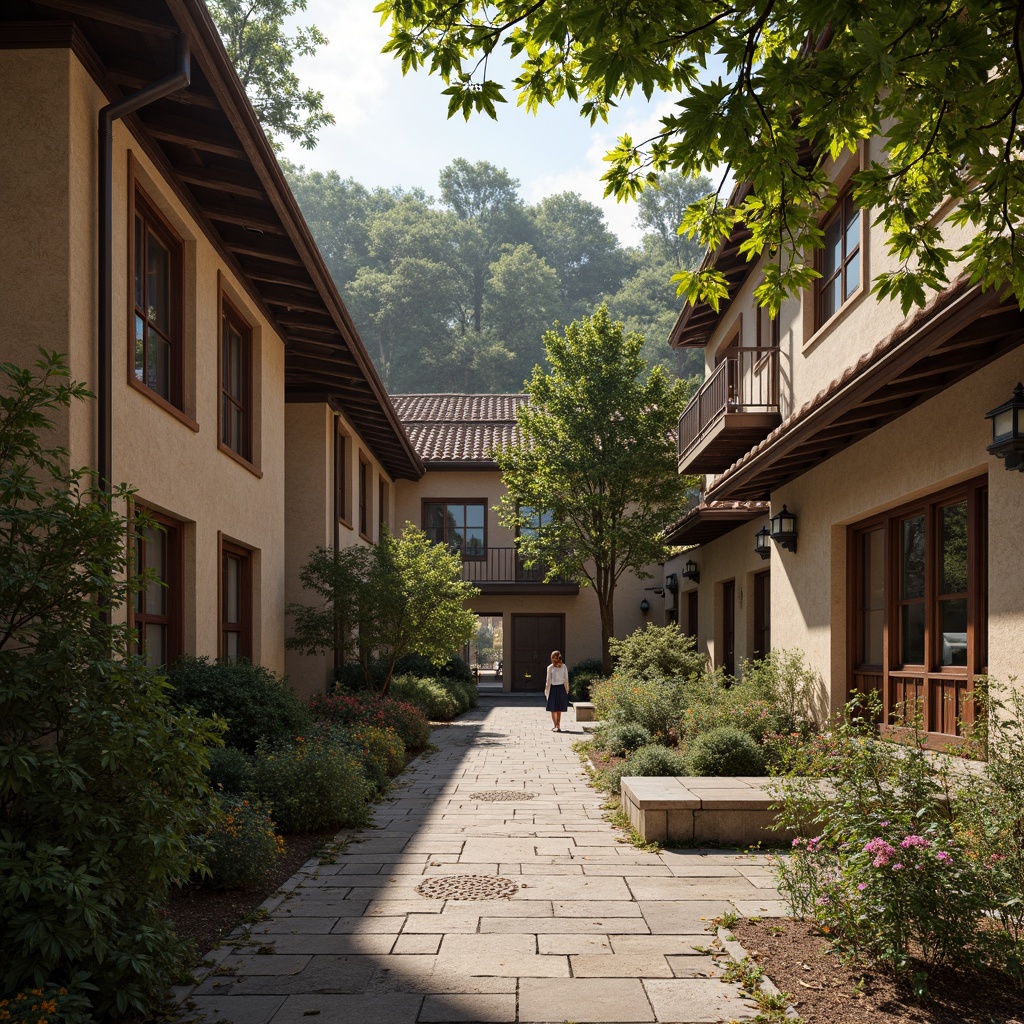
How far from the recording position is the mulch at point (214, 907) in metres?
5.51

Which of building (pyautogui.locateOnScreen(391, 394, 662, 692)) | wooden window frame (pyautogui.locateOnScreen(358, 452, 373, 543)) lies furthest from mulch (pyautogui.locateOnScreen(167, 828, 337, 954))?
building (pyautogui.locateOnScreen(391, 394, 662, 692))

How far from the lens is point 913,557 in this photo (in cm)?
964

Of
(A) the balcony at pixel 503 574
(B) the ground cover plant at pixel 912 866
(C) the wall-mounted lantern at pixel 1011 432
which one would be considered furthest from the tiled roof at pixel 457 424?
(B) the ground cover plant at pixel 912 866

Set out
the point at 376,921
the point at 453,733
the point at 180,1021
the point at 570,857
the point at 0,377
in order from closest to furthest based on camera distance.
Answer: the point at 180,1021
the point at 376,921
the point at 0,377
the point at 570,857
the point at 453,733

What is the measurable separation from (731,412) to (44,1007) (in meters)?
11.5

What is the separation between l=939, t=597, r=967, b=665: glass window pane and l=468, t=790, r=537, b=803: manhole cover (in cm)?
425

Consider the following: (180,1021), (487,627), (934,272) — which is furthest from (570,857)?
(487,627)

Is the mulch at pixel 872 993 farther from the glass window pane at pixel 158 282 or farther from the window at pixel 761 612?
the window at pixel 761 612

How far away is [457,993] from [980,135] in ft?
14.7

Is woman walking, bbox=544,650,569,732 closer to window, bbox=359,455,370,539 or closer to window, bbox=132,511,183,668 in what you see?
window, bbox=359,455,370,539

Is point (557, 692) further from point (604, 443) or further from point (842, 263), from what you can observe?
point (842, 263)

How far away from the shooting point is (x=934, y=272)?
509 centimetres

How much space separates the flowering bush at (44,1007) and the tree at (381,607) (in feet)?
37.9

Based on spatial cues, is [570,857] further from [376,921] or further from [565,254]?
[565,254]
